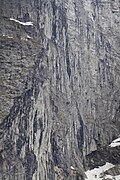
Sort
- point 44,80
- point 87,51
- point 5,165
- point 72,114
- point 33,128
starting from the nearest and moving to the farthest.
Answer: point 5,165
point 33,128
point 44,80
point 72,114
point 87,51

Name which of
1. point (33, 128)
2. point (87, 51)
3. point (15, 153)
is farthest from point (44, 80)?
point (87, 51)

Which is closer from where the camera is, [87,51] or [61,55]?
[61,55]

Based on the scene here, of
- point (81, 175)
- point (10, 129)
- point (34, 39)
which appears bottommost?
point (81, 175)

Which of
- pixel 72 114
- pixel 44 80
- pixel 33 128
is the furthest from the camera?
pixel 72 114

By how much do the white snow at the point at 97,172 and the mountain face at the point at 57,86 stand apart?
1456 mm

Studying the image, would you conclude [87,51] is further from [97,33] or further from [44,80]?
[44,80]

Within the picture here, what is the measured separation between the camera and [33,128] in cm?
7375

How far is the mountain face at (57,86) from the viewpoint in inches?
2840

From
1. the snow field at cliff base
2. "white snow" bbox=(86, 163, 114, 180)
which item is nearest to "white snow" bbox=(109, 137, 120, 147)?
the snow field at cliff base

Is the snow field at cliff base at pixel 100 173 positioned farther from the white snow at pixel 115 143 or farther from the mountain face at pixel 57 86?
the mountain face at pixel 57 86

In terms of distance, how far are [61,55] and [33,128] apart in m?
20.8

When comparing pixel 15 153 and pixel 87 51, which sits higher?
pixel 87 51

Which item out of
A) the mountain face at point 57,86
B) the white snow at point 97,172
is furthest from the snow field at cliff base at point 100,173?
the mountain face at point 57,86

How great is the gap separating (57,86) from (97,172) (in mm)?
20059
